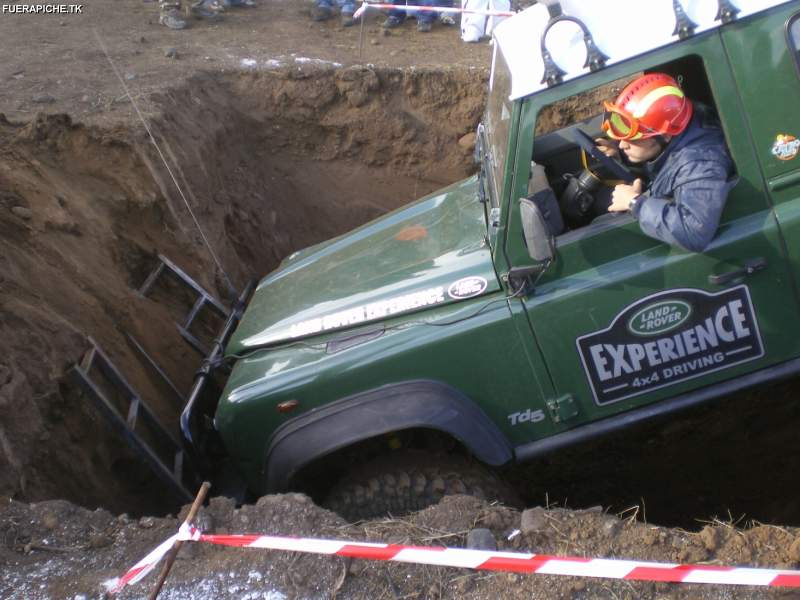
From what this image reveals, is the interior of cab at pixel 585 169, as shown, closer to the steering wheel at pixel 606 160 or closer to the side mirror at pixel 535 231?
the steering wheel at pixel 606 160

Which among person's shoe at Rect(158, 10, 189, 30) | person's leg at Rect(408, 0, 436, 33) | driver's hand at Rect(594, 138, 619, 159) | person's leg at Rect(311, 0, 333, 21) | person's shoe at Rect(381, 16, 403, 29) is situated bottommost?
driver's hand at Rect(594, 138, 619, 159)

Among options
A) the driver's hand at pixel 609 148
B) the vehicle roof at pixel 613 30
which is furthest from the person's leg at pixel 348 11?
the vehicle roof at pixel 613 30

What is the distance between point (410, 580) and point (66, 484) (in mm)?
2043

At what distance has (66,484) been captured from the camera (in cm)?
388

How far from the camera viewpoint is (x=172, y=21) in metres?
8.93

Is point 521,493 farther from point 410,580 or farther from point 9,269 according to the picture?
point 9,269

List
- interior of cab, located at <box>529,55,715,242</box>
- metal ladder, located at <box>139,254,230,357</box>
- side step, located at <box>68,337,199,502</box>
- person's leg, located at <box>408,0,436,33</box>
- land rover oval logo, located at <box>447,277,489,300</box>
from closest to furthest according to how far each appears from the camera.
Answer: interior of cab, located at <box>529,55,715,242</box>
land rover oval logo, located at <box>447,277,489,300</box>
side step, located at <box>68,337,199,502</box>
metal ladder, located at <box>139,254,230,357</box>
person's leg, located at <box>408,0,436,33</box>

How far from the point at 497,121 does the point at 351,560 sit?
2.00 m

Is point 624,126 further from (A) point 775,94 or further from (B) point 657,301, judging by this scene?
(B) point 657,301

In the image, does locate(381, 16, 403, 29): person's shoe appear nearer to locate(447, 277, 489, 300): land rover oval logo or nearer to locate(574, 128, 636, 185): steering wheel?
locate(574, 128, 636, 185): steering wheel

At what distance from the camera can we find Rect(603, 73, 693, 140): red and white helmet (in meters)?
3.14

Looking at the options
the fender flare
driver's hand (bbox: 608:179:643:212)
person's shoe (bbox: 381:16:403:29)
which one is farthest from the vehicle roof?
person's shoe (bbox: 381:16:403:29)

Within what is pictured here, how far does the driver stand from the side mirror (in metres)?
0.38

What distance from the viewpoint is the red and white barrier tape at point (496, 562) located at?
2.47 metres
